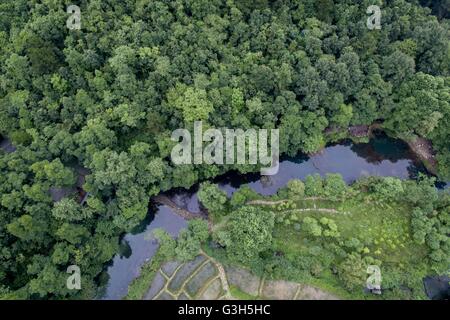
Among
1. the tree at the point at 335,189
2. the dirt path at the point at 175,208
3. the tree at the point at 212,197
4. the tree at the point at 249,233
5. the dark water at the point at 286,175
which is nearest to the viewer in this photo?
the tree at the point at 249,233

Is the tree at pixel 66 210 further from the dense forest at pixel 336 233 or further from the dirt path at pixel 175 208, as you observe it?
the dirt path at pixel 175 208

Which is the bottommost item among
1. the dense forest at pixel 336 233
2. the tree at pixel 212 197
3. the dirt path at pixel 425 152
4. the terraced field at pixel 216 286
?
the terraced field at pixel 216 286

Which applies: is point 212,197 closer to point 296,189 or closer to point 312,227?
point 296,189

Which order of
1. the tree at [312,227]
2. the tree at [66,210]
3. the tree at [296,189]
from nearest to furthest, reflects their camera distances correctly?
the tree at [66,210] → the tree at [312,227] → the tree at [296,189]

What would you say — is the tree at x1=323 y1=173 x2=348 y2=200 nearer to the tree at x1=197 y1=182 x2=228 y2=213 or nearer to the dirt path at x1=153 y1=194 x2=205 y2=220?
the tree at x1=197 y1=182 x2=228 y2=213

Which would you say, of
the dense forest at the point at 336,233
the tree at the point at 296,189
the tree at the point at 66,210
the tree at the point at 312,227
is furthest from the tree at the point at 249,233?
the tree at the point at 66,210
